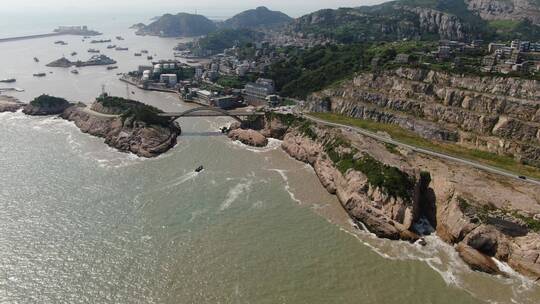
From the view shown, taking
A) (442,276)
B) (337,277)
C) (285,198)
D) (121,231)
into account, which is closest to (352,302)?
(337,277)

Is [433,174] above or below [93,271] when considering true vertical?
above

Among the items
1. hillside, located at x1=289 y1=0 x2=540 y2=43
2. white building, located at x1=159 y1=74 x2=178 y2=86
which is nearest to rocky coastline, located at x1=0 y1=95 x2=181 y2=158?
white building, located at x1=159 y1=74 x2=178 y2=86

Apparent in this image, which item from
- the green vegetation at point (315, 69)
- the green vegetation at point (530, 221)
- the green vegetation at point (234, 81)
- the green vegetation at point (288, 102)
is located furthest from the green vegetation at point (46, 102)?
the green vegetation at point (530, 221)

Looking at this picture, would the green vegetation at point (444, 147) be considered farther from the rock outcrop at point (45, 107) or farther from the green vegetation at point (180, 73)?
the green vegetation at point (180, 73)

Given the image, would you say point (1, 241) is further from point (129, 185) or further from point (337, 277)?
point (337, 277)

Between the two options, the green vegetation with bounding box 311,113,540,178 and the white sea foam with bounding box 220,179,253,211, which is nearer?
the white sea foam with bounding box 220,179,253,211

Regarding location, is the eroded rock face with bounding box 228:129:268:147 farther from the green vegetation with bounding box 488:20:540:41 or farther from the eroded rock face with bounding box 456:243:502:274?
the green vegetation with bounding box 488:20:540:41
